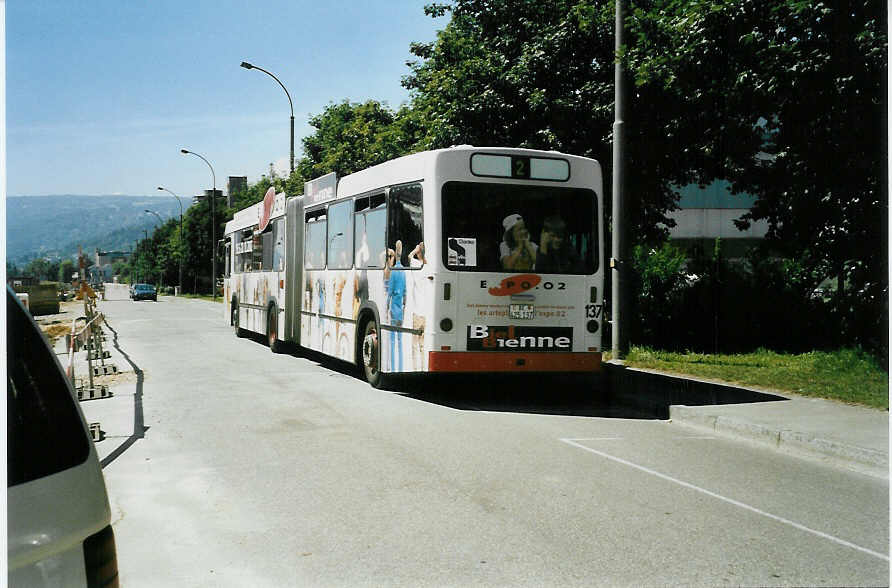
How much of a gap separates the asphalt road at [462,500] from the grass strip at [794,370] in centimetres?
268

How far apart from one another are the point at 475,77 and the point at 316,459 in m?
13.2

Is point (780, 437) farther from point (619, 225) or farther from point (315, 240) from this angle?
point (315, 240)

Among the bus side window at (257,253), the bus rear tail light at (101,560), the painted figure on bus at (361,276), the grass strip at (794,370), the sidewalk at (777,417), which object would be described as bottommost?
the sidewalk at (777,417)

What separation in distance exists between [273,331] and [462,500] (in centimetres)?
1290

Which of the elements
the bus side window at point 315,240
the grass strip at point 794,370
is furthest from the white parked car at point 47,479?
the bus side window at point 315,240

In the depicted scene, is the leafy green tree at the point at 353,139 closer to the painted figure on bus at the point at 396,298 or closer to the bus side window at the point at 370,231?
the bus side window at the point at 370,231

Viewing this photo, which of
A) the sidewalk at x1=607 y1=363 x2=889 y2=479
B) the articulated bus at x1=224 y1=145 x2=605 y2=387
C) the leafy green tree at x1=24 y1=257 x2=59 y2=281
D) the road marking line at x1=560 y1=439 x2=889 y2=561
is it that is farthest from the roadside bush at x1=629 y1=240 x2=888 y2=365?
the leafy green tree at x1=24 y1=257 x2=59 y2=281

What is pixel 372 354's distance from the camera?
40.7 ft

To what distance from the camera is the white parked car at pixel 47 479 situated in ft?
6.74

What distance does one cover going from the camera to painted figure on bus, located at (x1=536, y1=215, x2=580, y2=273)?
1109 cm

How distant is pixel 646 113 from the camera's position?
17.4 meters

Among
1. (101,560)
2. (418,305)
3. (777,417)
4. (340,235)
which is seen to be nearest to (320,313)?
(340,235)

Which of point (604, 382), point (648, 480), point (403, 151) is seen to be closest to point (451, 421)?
point (648, 480)

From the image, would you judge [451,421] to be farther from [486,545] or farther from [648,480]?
[486,545]
